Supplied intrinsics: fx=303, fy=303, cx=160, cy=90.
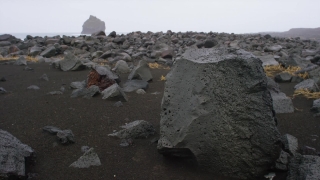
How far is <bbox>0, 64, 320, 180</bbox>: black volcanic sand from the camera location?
2.94 meters

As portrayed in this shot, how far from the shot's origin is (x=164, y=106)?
10.2ft

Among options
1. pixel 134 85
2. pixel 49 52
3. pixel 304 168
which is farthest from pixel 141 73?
pixel 49 52

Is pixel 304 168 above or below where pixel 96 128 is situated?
above

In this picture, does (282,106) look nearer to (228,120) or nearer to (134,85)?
(228,120)

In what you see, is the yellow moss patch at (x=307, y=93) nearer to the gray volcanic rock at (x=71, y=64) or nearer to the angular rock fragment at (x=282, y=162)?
the angular rock fragment at (x=282, y=162)

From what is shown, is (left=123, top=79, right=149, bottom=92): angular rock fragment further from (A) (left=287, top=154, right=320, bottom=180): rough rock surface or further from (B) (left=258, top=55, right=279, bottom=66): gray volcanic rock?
(B) (left=258, top=55, right=279, bottom=66): gray volcanic rock

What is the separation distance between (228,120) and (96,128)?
1.87 m

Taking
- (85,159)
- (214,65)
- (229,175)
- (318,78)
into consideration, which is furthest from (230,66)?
(318,78)

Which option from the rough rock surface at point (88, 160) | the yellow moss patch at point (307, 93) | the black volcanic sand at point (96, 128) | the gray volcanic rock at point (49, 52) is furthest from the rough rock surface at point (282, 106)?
the gray volcanic rock at point (49, 52)

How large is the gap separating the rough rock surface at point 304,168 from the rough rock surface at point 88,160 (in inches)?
73.1

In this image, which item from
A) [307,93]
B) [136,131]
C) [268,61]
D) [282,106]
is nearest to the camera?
[136,131]

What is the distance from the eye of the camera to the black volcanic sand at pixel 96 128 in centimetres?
294

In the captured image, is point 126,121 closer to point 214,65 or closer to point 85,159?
point 85,159

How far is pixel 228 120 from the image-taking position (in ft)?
9.23
